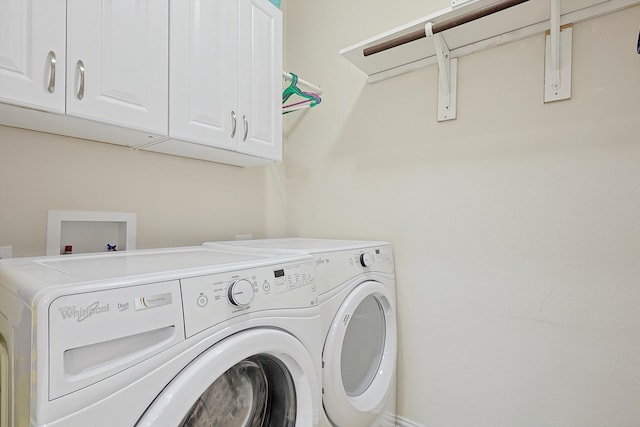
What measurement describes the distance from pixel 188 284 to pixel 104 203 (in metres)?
0.88

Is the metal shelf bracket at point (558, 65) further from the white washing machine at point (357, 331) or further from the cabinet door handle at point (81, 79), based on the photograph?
the cabinet door handle at point (81, 79)

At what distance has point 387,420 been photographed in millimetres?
1530

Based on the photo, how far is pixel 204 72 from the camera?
1309mm

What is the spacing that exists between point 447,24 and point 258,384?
1.45 meters

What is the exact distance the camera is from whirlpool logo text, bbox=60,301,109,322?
56 centimetres

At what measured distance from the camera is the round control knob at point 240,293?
783 mm

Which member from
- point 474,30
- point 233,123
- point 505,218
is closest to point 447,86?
point 474,30

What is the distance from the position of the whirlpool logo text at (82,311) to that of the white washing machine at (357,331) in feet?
2.16

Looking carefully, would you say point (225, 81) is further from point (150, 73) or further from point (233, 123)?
point (150, 73)

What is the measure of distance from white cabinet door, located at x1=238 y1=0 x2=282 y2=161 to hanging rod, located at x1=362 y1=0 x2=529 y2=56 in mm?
457

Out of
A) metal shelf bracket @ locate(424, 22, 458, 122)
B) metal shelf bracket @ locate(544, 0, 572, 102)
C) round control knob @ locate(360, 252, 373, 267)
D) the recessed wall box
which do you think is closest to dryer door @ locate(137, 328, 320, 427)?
round control knob @ locate(360, 252, 373, 267)

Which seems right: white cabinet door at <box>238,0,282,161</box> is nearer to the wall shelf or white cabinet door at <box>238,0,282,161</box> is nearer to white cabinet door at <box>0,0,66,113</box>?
the wall shelf

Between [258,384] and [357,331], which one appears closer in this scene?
→ [258,384]

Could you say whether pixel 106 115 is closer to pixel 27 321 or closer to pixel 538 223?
pixel 27 321
